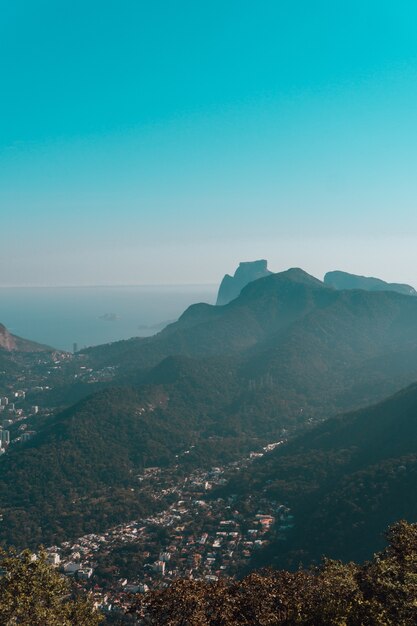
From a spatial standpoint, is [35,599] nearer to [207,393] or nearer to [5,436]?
[5,436]

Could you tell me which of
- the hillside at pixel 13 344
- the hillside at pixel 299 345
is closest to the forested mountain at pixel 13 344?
the hillside at pixel 13 344

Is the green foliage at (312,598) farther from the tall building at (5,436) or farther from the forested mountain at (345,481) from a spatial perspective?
the tall building at (5,436)

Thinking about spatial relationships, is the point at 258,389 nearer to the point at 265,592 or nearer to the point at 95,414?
the point at 95,414

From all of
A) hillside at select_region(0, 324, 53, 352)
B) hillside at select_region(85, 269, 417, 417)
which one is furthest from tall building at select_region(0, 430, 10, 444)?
hillside at select_region(0, 324, 53, 352)

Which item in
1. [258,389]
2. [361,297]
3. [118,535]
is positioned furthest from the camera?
[361,297]

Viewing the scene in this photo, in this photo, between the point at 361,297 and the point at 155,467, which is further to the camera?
the point at 361,297

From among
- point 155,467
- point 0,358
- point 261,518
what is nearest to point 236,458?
point 155,467

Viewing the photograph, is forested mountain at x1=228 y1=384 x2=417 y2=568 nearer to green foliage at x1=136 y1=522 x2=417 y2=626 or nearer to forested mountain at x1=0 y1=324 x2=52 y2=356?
green foliage at x1=136 y1=522 x2=417 y2=626
